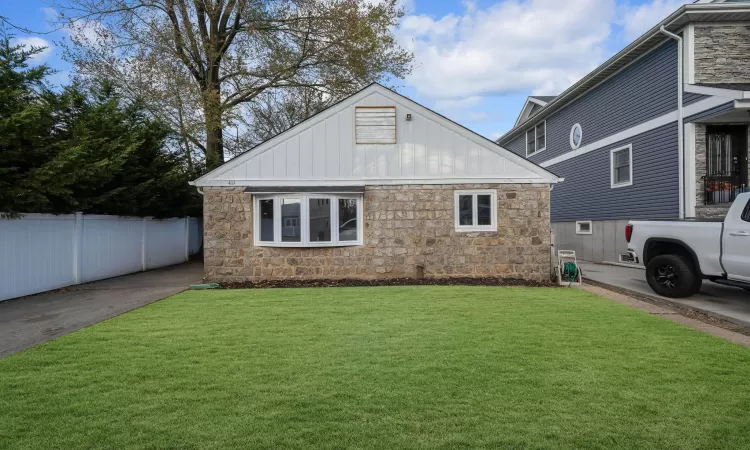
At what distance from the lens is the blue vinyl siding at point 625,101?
1262 centimetres

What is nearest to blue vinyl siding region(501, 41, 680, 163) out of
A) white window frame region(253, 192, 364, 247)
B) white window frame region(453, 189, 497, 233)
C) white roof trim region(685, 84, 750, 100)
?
white roof trim region(685, 84, 750, 100)

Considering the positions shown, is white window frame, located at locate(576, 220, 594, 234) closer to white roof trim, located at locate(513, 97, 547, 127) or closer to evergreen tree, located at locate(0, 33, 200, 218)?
white roof trim, located at locate(513, 97, 547, 127)

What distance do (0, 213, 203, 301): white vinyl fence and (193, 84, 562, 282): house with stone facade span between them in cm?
310

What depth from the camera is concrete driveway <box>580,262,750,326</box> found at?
7.67 meters

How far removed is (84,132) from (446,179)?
8194 millimetres

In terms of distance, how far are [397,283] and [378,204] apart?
2.01m

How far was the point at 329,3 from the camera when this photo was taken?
56.7 feet

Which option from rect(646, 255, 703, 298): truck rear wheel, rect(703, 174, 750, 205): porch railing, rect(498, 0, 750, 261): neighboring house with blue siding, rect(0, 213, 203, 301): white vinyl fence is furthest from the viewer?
rect(703, 174, 750, 205): porch railing

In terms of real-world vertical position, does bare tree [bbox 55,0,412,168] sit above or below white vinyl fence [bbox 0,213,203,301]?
above

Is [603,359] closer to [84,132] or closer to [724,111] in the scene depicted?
[724,111]

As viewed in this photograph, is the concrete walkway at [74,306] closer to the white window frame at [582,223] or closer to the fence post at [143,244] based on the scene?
the fence post at [143,244]

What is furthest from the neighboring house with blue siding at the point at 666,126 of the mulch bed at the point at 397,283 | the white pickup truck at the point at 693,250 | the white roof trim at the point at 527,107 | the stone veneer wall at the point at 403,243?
the mulch bed at the point at 397,283

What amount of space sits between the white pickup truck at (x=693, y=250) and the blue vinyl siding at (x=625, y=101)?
16.9ft

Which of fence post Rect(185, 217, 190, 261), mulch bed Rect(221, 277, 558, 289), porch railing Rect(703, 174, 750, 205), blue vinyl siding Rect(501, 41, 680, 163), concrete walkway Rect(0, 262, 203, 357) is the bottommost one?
concrete walkway Rect(0, 262, 203, 357)
